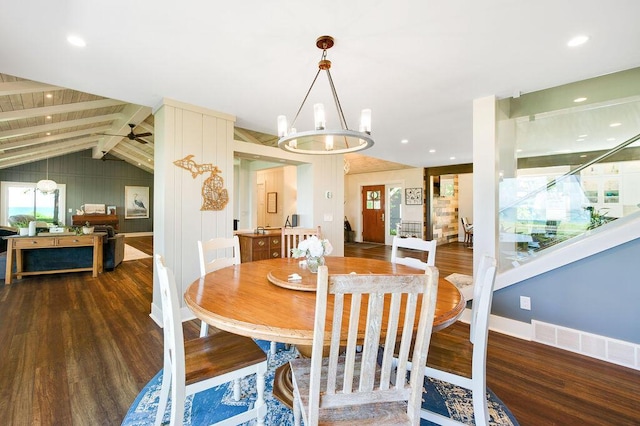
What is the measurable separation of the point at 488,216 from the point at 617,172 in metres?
1.10

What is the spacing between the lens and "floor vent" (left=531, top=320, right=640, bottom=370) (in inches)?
88.8

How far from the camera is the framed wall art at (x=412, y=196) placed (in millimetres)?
8477

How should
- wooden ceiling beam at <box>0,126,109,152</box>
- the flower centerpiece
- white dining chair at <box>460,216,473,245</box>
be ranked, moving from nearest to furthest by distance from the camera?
the flower centerpiece → wooden ceiling beam at <box>0,126,109,152</box> → white dining chair at <box>460,216,473,245</box>

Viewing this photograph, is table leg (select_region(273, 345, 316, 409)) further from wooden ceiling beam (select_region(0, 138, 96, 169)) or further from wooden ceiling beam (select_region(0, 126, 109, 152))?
wooden ceiling beam (select_region(0, 138, 96, 169))

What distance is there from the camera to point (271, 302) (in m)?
1.47

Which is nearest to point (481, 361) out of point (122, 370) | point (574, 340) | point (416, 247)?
point (416, 247)

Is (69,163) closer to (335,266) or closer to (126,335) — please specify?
(126,335)

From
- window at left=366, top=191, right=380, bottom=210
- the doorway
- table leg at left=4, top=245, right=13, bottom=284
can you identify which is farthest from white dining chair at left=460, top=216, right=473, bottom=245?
table leg at left=4, top=245, right=13, bottom=284

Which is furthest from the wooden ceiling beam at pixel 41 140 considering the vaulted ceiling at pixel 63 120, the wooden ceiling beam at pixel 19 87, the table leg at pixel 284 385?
the table leg at pixel 284 385

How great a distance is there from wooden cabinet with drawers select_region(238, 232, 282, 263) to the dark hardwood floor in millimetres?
1388

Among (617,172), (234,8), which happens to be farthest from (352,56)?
(617,172)

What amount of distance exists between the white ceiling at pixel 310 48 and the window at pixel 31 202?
9.20m

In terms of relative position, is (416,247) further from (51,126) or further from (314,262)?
(51,126)

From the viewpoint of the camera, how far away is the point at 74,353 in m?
2.39
